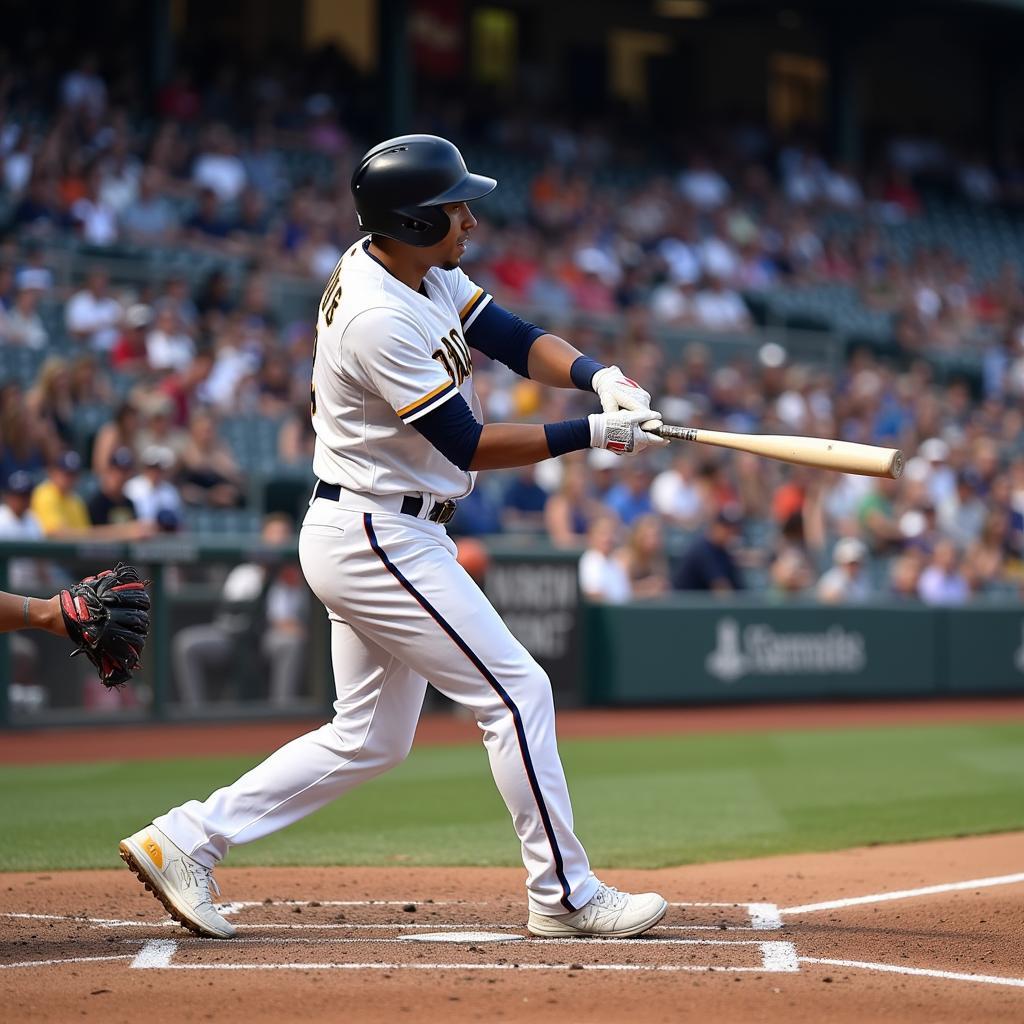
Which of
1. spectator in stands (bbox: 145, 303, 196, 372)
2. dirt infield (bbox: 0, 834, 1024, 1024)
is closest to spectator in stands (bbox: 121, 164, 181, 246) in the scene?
spectator in stands (bbox: 145, 303, 196, 372)

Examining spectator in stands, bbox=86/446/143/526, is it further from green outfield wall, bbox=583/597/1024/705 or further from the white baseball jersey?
the white baseball jersey

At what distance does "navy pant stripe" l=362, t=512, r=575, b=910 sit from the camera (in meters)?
4.39

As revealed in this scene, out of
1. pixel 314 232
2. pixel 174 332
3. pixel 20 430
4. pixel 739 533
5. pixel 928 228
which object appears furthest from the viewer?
pixel 928 228

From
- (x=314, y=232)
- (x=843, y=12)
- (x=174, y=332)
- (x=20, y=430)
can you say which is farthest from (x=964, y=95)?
(x=20, y=430)

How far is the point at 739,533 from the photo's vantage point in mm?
14820

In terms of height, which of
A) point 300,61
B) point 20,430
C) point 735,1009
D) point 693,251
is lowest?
point 735,1009

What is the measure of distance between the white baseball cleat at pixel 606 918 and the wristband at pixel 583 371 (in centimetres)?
139

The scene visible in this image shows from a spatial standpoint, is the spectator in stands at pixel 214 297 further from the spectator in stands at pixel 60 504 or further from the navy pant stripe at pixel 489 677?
the navy pant stripe at pixel 489 677

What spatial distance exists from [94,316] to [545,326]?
4532 mm

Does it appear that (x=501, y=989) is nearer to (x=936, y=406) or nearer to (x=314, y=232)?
(x=314, y=232)

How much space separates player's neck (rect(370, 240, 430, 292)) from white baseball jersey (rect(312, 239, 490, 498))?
0.10 feet

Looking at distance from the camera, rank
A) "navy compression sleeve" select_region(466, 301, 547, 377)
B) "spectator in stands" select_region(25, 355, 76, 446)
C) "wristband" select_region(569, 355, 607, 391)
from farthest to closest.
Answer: "spectator in stands" select_region(25, 355, 76, 446), "navy compression sleeve" select_region(466, 301, 547, 377), "wristband" select_region(569, 355, 607, 391)

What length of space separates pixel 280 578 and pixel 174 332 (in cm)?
294

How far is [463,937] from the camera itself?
180 inches
